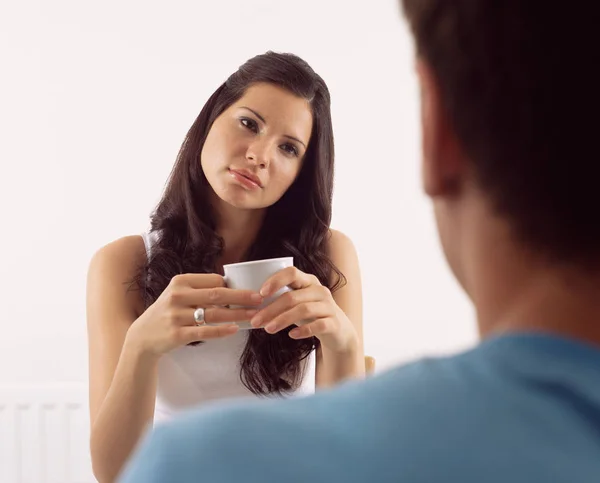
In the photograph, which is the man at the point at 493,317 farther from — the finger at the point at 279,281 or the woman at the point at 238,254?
the woman at the point at 238,254

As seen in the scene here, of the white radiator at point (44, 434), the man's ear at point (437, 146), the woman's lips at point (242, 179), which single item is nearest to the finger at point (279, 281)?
the woman's lips at point (242, 179)

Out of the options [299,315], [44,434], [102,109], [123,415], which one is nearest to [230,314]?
[299,315]

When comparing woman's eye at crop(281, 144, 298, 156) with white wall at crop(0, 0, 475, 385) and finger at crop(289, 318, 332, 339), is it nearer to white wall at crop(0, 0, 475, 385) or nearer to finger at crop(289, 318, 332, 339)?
finger at crop(289, 318, 332, 339)

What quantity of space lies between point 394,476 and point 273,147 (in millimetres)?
1419

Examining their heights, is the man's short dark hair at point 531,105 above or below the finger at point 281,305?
above

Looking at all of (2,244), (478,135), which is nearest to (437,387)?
(478,135)

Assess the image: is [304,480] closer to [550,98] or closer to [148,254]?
[550,98]

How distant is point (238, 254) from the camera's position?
1.94 metres

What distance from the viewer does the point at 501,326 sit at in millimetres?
460

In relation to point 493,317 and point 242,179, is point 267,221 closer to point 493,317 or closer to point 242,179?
point 242,179

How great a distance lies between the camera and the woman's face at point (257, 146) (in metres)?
1.70

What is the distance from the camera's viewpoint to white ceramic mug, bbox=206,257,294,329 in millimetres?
1247

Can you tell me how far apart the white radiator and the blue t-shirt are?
8.36ft

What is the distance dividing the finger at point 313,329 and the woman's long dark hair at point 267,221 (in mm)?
352
